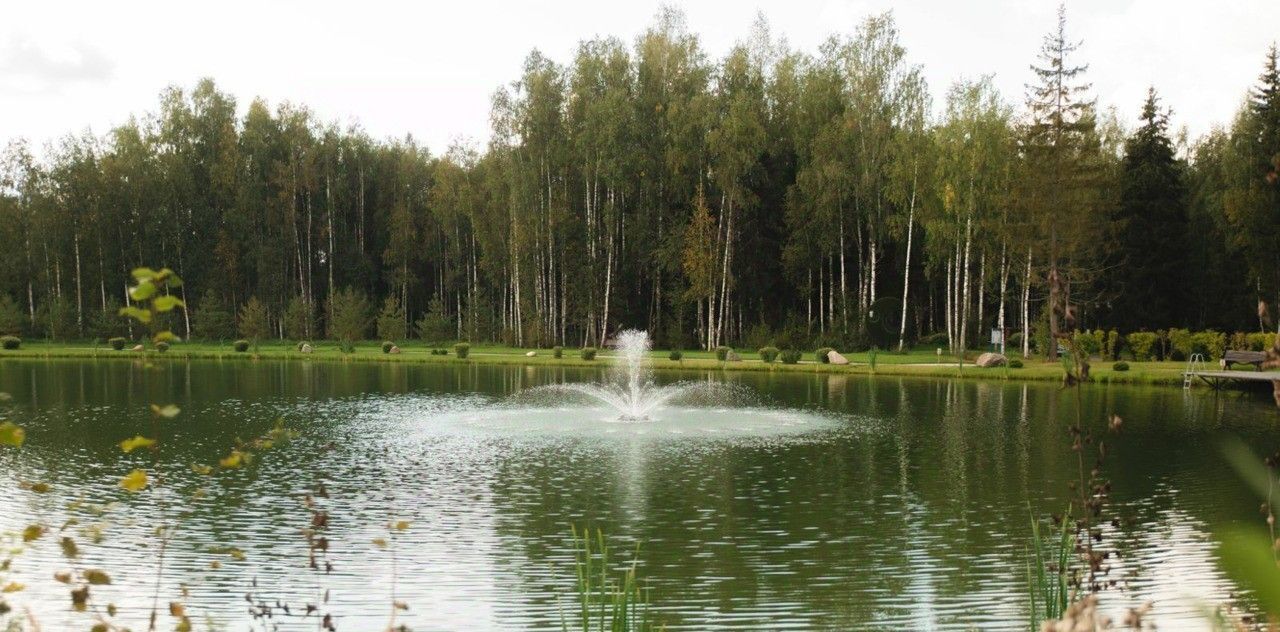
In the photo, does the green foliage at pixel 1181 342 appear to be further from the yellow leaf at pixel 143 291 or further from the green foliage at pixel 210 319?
the green foliage at pixel 210 319

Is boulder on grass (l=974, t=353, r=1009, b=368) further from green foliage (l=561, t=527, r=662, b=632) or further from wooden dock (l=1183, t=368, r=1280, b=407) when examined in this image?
green foliage (l=561, t=527, r=662, b=632)

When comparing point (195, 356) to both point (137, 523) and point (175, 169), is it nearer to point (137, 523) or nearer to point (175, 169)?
point (175, 169)

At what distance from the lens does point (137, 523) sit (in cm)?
1266

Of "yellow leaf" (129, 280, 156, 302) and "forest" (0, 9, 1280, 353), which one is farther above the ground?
"forest" (0, 9, 1280, 353)

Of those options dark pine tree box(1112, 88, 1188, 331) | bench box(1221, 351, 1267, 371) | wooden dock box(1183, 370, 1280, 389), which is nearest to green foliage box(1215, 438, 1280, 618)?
wooden dock box(1183, 370, 1280, 389)

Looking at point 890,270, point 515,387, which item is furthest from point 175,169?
point 890,270

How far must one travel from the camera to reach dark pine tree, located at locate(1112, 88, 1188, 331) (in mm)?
44250

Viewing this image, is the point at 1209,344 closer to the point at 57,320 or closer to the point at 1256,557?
the point at 1256,557

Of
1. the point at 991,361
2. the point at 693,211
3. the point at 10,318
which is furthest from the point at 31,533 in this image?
the point at 10,318

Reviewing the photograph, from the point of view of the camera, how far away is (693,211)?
164 feet

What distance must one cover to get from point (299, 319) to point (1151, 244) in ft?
134

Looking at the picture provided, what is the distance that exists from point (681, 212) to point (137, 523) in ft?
127

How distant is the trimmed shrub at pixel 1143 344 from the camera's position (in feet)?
130

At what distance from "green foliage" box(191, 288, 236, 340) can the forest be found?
212 millimetres
